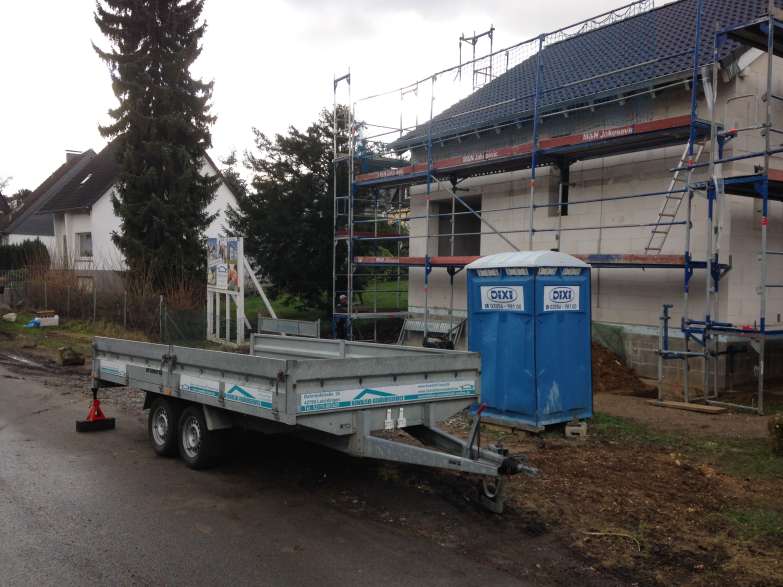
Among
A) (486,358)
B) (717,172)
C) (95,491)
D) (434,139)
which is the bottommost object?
(95,491)

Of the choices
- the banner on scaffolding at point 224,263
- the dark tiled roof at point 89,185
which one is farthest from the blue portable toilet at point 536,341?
the dark tiled roof at point 89,185

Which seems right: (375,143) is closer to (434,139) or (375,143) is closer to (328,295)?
(434,139)

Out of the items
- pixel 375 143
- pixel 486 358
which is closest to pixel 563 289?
pixel 486 358

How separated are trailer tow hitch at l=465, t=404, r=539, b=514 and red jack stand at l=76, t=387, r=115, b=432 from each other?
17.9ft

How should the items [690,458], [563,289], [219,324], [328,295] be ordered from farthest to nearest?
[328,295]
[219,324]
[563,289]
[690,458]

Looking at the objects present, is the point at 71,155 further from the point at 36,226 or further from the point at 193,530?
the point at 193,530

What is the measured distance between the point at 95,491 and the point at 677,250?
35.6 feet

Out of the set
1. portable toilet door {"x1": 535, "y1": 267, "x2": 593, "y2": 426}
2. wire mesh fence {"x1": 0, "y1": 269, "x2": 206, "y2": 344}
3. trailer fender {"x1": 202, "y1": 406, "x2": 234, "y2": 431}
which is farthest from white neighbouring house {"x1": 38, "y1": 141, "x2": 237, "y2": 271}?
trailer fender {"x1": 202, "y1": 406, "x2": 234, "y2": 431}

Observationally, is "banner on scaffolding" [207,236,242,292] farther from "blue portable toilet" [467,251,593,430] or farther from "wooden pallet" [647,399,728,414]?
"wooden pallet" [647,399,728,414]

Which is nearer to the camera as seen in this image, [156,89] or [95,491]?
[95,491]

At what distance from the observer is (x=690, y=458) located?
25.0 feet

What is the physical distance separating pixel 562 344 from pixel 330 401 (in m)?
4.13

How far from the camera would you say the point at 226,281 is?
62.6 feet

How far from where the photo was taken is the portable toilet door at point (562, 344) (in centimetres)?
864
